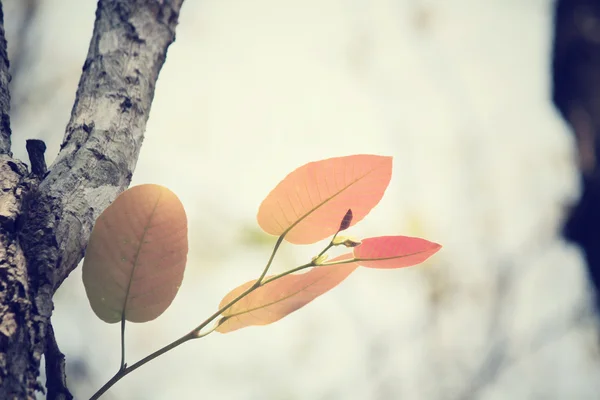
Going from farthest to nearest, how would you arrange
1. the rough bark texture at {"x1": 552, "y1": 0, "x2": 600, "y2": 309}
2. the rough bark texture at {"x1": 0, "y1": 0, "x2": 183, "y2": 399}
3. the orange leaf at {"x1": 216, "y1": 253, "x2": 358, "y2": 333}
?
the rough bark texture at {"x1": 552, "y1": 0, "x2": 600, "y2": 309}
the orange leaf at {"x1": 216, "y1": 253, "x2": 358, "y2": 333}
the rough bark texture at {"x1": 0, "y1": 0, "x2": 183, "y2": 399}

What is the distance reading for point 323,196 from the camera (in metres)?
0.50

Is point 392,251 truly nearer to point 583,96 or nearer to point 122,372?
point 122,372

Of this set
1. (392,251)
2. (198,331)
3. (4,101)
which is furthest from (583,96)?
(4,101)

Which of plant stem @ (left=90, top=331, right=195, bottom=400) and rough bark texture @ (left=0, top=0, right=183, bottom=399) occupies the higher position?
rough bark texture @ (left=0, top=0, right=183, bottom=399)

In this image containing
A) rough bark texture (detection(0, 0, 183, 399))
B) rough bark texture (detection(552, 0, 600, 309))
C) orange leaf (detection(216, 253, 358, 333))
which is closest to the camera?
rough bark texture (detection(0, 0, 183, 399))

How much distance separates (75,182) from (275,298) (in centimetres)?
26

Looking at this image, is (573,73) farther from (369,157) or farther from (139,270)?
(139,270)

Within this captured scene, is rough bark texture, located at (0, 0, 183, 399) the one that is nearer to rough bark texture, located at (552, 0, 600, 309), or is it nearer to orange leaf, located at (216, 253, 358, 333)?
orange leaf, located at (216, 253, 358, 333)

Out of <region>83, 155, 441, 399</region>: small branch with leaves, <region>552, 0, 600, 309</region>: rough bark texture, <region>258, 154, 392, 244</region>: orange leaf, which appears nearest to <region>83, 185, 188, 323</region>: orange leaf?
<region>83, 155, 441, 399</region>: small branch with leaves

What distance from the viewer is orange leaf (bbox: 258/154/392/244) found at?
Answer: 1.63ft

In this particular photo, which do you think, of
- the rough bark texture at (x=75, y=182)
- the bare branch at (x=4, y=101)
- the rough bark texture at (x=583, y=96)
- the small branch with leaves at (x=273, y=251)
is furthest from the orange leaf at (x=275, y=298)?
the rough bark texture at (x=583, y=96)

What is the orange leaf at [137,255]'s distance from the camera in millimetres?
427

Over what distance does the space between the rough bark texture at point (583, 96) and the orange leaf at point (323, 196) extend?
45 centimetres

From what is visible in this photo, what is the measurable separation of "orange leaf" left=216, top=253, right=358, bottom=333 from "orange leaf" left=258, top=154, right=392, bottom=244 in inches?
1.8
